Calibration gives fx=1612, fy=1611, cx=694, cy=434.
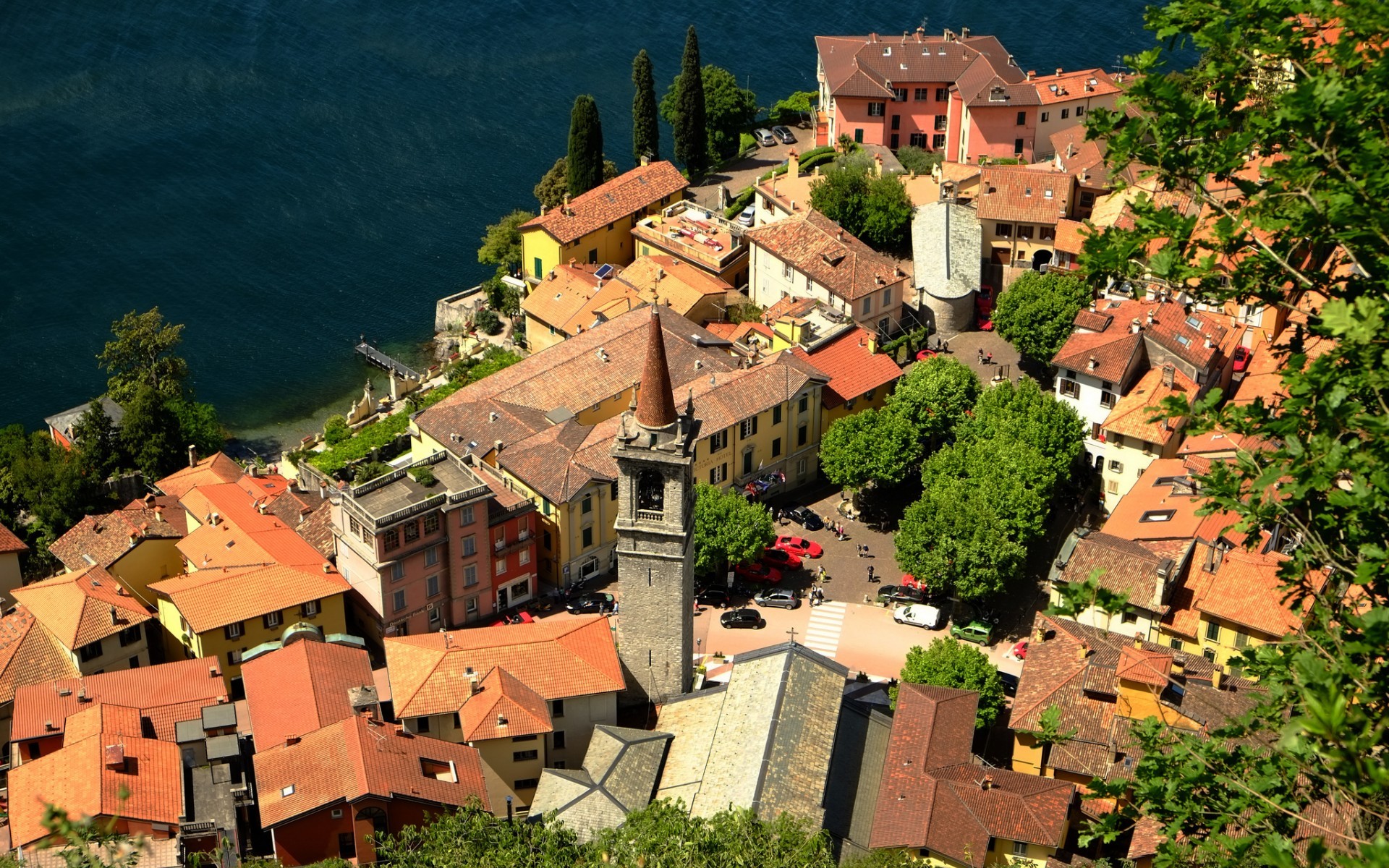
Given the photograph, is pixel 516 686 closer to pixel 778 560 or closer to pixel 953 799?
pixel 953 799

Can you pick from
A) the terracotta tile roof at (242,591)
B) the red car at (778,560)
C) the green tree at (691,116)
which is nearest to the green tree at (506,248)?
the green tree at (691,116)

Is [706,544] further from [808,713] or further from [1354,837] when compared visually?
[1354,837]

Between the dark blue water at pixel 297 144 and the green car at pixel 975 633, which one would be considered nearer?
the green car at pixel 975 633

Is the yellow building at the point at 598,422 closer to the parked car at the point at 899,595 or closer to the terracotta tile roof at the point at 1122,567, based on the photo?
the parked car at the point at 899,595

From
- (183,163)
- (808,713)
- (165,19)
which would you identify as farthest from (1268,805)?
(165,19)

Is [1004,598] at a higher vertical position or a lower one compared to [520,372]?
lower

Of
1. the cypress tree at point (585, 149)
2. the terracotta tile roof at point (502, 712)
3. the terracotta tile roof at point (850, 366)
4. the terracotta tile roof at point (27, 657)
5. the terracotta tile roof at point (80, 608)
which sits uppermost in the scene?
the cypress tree at point (585, 149)
